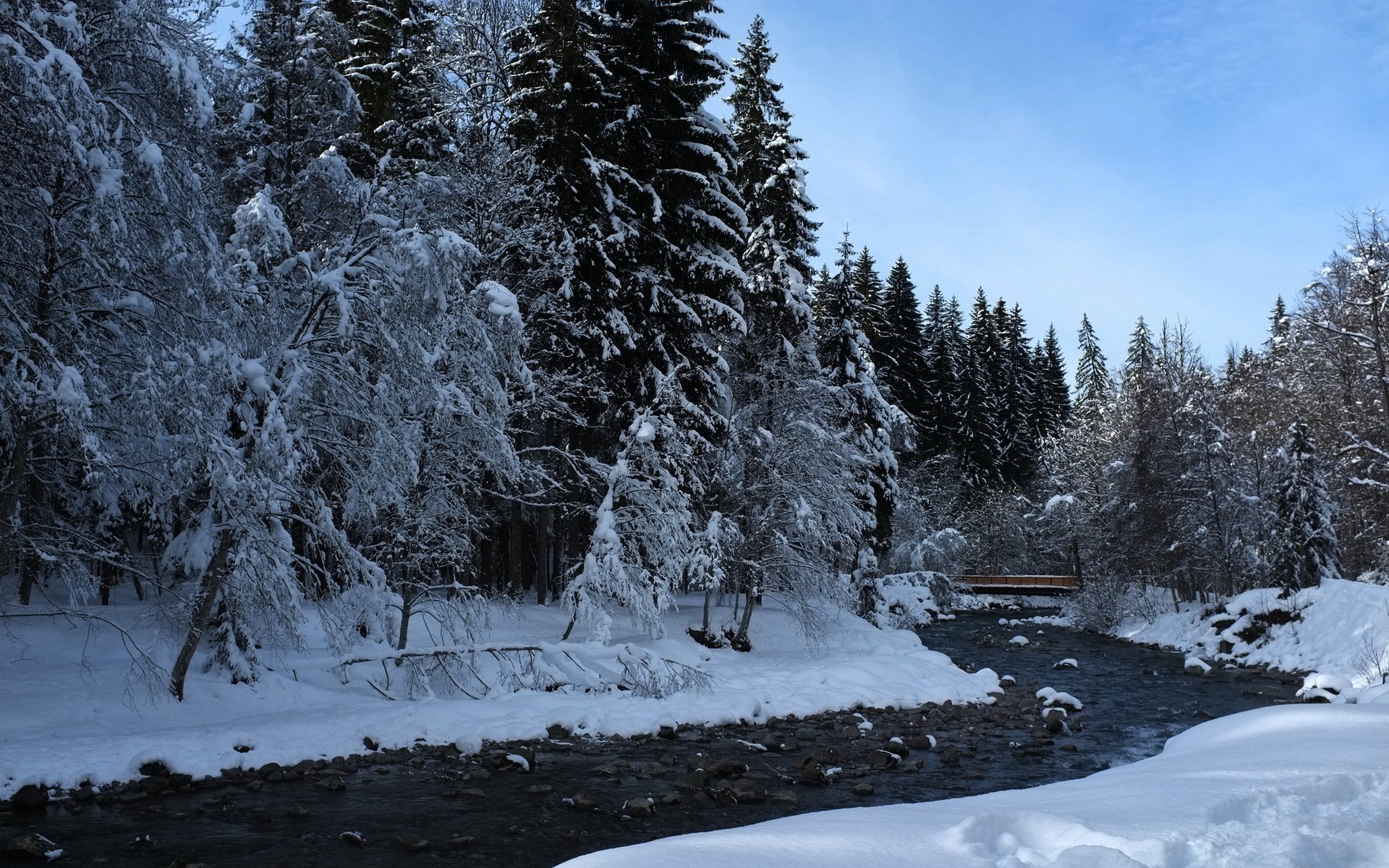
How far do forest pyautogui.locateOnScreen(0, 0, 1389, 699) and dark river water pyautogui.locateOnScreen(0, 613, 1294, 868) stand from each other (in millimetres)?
3411

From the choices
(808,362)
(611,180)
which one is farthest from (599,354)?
(808,362)

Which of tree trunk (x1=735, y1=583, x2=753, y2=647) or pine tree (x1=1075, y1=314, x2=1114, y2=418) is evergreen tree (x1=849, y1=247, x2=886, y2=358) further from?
pine tree (x1=1075, y1=314, x2=1114, y2=418)

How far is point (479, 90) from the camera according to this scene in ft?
77.3

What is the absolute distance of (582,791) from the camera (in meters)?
11.3

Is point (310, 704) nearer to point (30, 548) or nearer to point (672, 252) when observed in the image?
point (30, 548)

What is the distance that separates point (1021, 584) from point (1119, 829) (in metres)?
50.5

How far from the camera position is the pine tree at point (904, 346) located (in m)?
48.2

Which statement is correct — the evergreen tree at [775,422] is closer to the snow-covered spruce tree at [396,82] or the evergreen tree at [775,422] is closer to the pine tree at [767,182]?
the pine tree at [767,182]

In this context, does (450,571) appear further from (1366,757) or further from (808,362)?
(1366,757)

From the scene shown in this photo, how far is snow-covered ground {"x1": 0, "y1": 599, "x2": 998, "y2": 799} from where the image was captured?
1148cm

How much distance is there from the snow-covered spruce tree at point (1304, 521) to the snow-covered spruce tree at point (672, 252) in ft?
63.2

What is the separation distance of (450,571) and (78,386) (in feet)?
42.0

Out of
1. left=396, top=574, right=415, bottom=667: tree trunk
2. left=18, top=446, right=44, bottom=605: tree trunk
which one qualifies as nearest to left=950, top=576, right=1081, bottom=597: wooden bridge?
left=396, top=574, right=415, bottom=667: tree trunk

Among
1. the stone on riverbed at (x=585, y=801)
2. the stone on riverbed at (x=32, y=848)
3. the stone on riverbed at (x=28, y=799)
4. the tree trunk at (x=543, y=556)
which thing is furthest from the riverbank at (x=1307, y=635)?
the stone on riverbed at (x=28, y=799)
